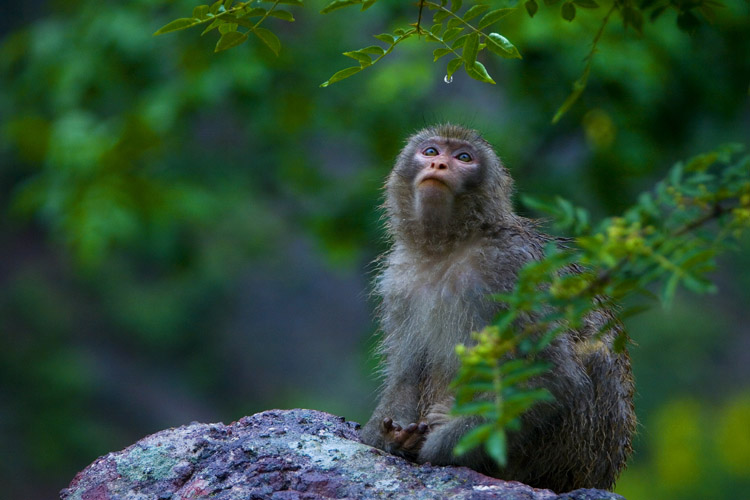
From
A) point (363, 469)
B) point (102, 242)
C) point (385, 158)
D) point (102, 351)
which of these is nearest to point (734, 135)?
point (385, 158)

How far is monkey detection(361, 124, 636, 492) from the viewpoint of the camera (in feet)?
13.8

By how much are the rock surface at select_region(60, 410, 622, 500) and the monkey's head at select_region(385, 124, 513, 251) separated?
3.47ft

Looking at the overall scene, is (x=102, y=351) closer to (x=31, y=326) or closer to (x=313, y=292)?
(x=31, y=326)

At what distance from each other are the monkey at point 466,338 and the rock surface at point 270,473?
0.71ft

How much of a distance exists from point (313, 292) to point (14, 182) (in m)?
5.32

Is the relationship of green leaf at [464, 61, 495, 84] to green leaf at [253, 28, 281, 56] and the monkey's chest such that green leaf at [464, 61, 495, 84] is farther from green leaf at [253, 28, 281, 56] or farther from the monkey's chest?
the monkey's chest

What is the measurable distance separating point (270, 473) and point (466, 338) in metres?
1.04

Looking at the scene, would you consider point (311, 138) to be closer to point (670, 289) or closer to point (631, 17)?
point (631, 17)

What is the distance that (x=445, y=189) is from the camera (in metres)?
4.59

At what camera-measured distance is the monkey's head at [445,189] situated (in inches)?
181

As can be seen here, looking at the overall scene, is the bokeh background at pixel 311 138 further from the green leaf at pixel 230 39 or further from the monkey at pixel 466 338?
the green leaf at pixel 230 39

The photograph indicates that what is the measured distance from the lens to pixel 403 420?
4.57 m

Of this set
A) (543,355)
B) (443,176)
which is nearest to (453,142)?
(443,176)

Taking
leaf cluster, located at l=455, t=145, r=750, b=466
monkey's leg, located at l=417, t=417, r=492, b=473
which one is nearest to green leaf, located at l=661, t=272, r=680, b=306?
leaf cluster, located at l=455, t=145, r=750, b=466
